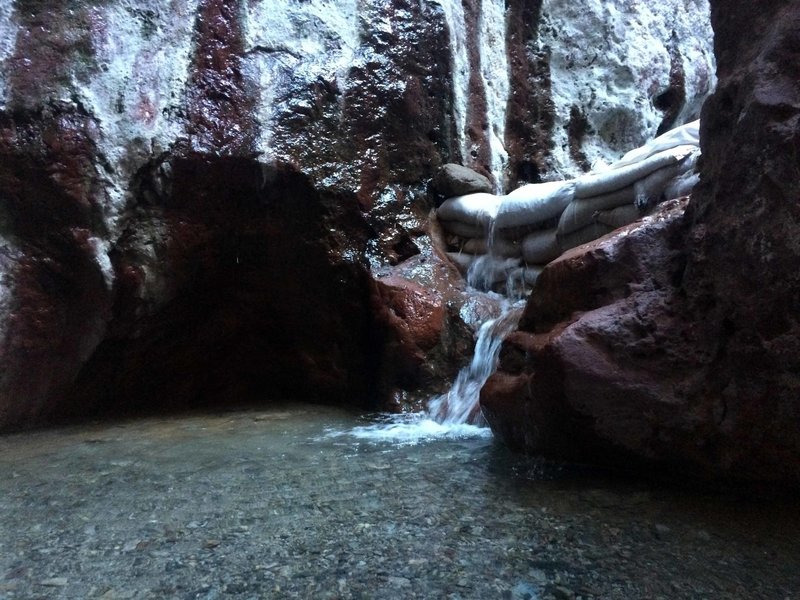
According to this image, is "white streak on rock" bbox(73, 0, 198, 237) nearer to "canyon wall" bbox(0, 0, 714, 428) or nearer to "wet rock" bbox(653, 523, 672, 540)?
"canyon wall" bbox(0, 0, 714, 428)

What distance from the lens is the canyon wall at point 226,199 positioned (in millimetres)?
3721

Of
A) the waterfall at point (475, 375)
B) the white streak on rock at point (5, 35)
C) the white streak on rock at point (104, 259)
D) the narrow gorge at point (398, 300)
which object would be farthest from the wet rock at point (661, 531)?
the white streak on rock at point (5, 35)

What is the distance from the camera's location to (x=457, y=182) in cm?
499

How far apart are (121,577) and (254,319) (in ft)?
10.7

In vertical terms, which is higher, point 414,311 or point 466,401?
point 414,311

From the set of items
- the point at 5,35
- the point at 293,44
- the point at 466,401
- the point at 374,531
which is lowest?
the point at 374,531

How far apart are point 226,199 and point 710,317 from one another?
3.17 meters

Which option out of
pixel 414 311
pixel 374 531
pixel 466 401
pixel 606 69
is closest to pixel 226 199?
pixel 414 311

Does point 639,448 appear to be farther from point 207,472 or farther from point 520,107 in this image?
point 520,107

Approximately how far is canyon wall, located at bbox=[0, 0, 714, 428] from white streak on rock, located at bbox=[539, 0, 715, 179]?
1348 millimetres

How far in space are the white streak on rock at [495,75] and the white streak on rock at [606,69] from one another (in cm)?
61

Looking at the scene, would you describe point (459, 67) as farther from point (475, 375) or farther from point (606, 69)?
point (475, 375)

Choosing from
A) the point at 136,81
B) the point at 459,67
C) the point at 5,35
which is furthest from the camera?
the point at 459,67

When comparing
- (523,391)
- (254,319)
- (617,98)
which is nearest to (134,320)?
(254,319)
